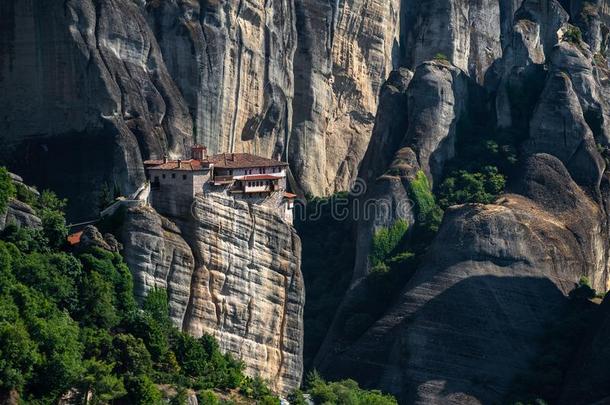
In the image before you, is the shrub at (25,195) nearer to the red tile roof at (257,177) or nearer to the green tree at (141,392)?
the red tile roof at (257,177)

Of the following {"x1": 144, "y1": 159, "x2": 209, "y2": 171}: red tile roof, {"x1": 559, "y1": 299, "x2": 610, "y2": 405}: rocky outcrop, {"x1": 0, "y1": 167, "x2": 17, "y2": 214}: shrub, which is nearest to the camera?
{"x1": 0, "y1": 167, "x2": 17, "y2": 214}: shrub

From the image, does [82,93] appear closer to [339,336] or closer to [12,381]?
[339,336]

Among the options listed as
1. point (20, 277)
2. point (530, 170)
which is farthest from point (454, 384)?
point (20, 277)

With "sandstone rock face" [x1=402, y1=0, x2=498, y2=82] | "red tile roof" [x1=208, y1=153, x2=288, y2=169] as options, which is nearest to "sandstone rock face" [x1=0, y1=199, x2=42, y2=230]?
"red tile roof" [x1=208, y1=153, x2=288, y2=169]

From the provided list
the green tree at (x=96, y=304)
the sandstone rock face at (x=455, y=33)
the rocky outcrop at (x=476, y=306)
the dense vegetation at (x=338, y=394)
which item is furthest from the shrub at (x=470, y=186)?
the green tree at (x=96, y=304)

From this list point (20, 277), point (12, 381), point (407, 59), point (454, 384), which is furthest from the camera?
point (407, 59)

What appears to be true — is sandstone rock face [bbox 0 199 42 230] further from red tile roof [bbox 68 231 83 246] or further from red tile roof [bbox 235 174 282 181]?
red tile roof [bbox 235 174 282 181]
